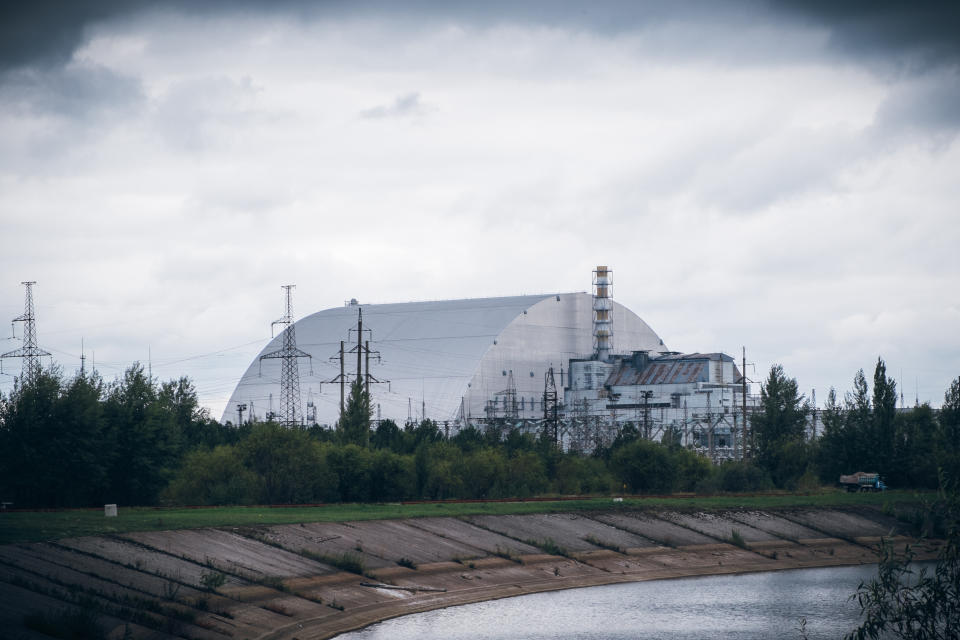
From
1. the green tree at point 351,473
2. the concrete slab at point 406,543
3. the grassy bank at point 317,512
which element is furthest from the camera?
the green tree at point 351,473

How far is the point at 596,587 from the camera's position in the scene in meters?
44.9

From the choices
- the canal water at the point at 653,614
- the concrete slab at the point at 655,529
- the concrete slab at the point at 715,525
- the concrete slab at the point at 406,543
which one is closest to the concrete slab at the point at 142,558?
the canal water at the point at 653,614

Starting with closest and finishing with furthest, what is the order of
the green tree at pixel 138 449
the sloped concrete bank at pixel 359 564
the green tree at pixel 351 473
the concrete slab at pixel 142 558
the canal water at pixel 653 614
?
1. the sloped concrete bank at pixel 359 564
2. the concrete slab at pixel 142 558
3. the canal water at pixel 653 614
4. the green tree at pixel 138 449
5. the green tree at pixel 351 473

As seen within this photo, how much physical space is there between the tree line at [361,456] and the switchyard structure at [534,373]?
27896mm

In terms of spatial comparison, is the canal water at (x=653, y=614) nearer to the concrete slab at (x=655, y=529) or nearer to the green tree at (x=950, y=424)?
the concrete slab at (x=655, y=529)

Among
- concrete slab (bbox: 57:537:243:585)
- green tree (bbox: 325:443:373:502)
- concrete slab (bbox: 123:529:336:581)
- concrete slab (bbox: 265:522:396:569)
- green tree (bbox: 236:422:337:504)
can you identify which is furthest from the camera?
green tree (bbox: 325:443:373:502)

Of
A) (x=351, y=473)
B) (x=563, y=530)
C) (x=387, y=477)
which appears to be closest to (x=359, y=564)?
(x=563, y=530)

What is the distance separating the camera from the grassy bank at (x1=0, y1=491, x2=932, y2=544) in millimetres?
36844

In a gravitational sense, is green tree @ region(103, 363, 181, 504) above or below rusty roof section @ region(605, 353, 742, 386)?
below

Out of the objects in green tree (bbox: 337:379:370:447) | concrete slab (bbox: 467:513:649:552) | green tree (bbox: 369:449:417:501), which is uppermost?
green tree (bbox: 337:379:370:447)

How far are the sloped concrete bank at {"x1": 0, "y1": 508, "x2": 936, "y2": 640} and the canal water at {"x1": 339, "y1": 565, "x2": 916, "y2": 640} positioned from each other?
132 cm

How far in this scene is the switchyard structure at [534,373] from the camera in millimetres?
120188

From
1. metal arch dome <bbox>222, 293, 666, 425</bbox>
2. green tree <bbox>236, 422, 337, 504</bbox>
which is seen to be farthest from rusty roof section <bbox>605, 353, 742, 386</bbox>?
green tree <bbox>236, 422, 337, 504</bbox>

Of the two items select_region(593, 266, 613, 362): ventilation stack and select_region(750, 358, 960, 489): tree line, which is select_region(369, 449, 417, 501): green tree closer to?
select_region(750, 358, 960, 489): tree line
